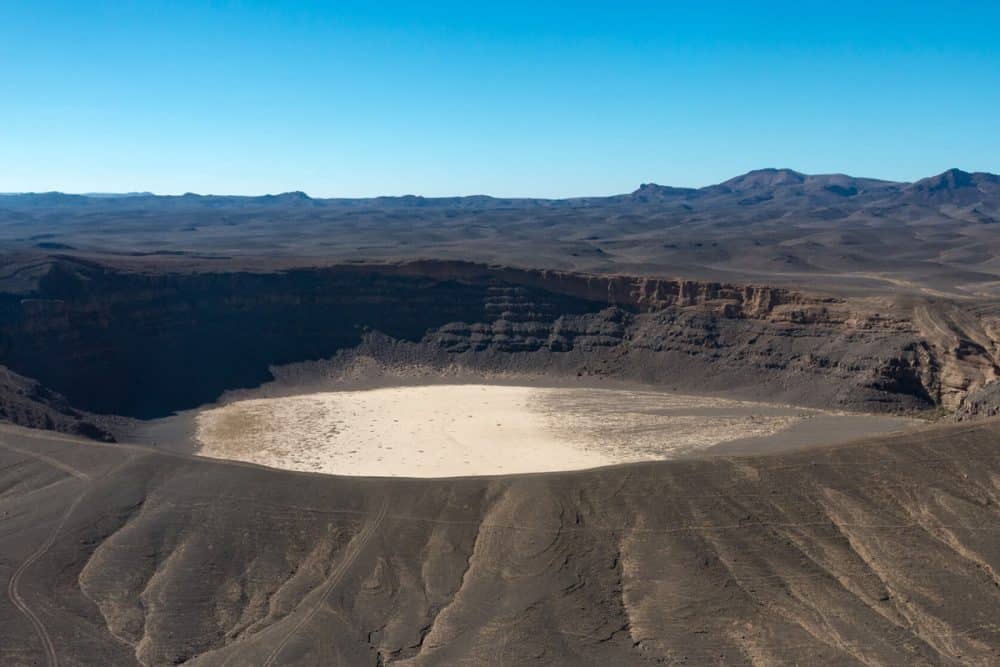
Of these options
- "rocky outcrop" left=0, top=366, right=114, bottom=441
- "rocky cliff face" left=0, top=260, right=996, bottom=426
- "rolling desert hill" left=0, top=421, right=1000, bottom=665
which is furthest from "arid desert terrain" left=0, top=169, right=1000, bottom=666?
"rocky outcrop" left=0, top=366, right=114, bottom=441

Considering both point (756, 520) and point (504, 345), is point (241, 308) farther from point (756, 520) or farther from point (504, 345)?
point (756, 520)

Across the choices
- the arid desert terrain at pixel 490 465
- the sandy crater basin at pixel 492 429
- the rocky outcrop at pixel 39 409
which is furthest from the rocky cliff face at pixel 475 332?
the sandy crater basin at pixel 492 429

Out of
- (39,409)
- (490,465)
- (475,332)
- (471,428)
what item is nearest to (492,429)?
(471,428)

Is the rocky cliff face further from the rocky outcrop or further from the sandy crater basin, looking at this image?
the sandy crater basin

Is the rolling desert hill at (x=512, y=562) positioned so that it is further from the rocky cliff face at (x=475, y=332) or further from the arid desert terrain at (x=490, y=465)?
the rocky cliff face at (x=475, y=332)

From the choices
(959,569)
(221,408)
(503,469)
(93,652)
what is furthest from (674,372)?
(93,652)

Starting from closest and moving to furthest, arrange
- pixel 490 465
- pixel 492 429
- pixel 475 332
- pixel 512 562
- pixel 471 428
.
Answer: pixel 512 562, pixel 490 465, pixel 492 429, pixel 471 428, pixel 475 332

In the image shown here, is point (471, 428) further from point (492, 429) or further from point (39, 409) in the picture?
point (39, 409)
